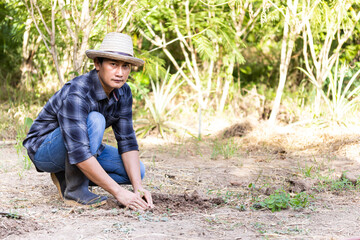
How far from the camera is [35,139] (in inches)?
111

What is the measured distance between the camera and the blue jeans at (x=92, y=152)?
8.59ft

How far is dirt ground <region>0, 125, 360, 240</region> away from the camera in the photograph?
7.39 ft

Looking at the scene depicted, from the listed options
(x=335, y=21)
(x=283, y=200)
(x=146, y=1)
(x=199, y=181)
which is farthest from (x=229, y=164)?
(x=335, y=21)

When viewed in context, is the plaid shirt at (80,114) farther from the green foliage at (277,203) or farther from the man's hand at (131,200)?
the green foliage at (277,203)

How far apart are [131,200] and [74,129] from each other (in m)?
0.52

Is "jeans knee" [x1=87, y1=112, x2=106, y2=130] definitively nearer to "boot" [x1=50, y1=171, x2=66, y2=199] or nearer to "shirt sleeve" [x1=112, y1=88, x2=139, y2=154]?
"shirt sleeve" [x1=112, y1=88, x2=139, y2=154]

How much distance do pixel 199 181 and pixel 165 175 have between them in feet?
0.97

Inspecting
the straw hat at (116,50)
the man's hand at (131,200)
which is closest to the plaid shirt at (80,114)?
the straw hat at (116,50)

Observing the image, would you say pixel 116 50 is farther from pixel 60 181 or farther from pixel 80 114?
pixel 60 181

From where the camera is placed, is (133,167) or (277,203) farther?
(133,167)

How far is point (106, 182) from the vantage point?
99.3 inches

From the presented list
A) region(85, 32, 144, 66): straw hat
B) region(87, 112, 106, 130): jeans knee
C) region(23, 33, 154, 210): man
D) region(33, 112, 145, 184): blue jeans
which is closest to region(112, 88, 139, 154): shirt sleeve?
region(23, 33, 154, 210): man

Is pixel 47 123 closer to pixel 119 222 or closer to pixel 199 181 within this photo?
pixel 119 222

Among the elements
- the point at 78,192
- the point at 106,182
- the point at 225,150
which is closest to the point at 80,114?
the point at 106,182
